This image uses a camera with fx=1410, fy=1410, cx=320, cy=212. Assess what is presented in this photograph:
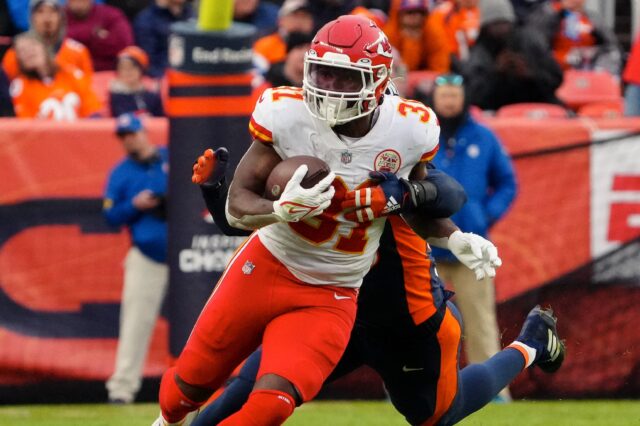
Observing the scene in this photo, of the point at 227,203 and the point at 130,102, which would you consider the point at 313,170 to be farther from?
the point at 130,102

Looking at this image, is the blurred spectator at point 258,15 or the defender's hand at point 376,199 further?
the blurred spectator at point 258,15

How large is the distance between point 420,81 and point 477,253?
159 inches

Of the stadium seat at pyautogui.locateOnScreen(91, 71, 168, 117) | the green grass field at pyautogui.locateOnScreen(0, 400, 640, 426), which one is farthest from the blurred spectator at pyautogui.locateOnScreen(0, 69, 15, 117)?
the green grass field at pyautogui.locateOnScreen(0, 400, 640, 426)

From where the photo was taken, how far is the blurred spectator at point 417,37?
9586 millimetres

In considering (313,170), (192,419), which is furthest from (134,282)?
(313,170)

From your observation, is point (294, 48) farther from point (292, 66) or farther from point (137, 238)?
point (137, 238)

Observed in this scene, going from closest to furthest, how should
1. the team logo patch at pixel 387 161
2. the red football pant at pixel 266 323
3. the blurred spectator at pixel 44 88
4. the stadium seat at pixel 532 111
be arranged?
the red football pant at pixel 266 323, the team logo patch at pixel 387 161, the blurred spectator at pixel 44 88, the stadium seat at pixel 532 111

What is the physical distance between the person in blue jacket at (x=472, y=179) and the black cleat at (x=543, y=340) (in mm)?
1920

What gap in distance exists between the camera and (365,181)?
4824 millimetres

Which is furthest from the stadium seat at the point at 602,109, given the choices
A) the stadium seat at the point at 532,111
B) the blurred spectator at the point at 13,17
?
the blurred spectator at the point at 13,17

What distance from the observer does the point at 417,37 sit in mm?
9625

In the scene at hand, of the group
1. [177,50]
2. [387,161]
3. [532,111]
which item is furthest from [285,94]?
[532,111]

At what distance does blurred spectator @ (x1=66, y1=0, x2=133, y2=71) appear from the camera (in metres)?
9.81

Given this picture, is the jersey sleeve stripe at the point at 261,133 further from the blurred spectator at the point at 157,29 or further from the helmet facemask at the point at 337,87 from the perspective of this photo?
the blurred spectator at the point at 157,29
